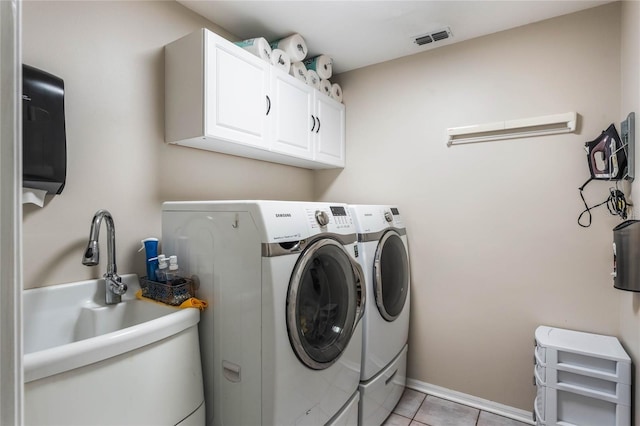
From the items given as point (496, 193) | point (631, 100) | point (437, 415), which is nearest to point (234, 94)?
point (496, 193)

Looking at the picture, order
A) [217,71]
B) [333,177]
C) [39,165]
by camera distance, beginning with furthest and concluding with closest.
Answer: [333,177]
[217,71]
[39,165]

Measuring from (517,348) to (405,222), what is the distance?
108 centimetres

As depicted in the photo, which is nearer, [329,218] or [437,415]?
[329,218]

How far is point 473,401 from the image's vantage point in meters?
2.19

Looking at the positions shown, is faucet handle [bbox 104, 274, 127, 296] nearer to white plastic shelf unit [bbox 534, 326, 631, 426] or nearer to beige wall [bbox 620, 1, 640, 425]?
white plastic shelf unit [bbox 534, 326, 631, 426]

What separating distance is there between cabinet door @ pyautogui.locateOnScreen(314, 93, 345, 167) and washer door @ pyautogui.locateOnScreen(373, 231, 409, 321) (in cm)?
83

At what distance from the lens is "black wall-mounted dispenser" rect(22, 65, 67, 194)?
3.98 ft

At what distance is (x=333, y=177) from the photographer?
2.84 meters

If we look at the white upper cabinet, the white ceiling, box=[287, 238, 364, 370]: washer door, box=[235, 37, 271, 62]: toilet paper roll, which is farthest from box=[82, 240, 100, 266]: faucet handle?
the white ceiling

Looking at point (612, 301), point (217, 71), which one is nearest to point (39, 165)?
point (217, 71)

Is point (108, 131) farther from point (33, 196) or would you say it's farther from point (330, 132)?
point (330, 132)

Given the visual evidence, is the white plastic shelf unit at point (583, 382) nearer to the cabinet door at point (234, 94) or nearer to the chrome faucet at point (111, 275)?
the cabinet door at point (234, 94)

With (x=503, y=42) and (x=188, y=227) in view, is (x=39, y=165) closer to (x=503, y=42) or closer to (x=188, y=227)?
(x=188, y=227)

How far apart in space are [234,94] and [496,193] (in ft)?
5.77
